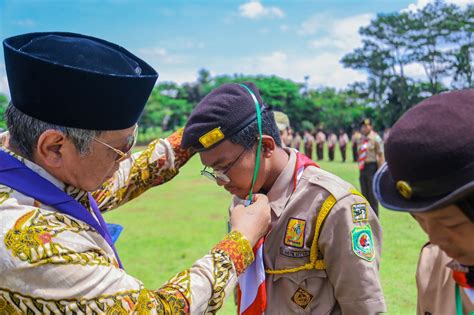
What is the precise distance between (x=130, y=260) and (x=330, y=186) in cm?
540

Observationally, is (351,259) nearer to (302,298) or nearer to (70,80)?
(302,298)

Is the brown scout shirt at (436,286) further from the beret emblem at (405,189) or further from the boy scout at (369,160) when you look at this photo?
the boy scout at (369,160)

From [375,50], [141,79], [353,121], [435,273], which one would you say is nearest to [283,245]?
[435,273]

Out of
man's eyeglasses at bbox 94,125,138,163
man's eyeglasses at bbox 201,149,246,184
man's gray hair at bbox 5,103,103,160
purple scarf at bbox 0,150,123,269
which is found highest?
man's gray hair at bbox 5,103,103,160

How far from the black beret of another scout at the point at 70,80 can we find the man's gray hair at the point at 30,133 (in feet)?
0.06

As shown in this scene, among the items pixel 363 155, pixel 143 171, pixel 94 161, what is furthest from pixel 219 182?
pixel 363 155

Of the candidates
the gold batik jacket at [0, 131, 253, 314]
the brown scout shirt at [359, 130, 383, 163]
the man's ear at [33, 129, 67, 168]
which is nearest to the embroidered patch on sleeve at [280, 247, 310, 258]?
the gold batik jacket at [0, 131, 253, 314]

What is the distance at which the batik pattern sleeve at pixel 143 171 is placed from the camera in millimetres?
2496

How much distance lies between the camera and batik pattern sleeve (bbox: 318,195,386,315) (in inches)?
82.2

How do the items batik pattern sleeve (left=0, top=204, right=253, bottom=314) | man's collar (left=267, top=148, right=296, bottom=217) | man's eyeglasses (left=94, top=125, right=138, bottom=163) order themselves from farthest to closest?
1. man's collar (left=267, top=148, right=296, bottom=217)
2. man's eyeglasses (left=94, top=125, right=138, bottom=163)
3. batik pattern sleeve (left=0, top=204, right=253, bottom=314)

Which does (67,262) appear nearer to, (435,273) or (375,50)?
(435,273)

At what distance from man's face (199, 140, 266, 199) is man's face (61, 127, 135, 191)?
1.84 ft

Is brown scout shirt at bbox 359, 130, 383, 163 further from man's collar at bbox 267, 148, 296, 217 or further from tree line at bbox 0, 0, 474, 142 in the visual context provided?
tree line at bbox 0, 0, 474, 142

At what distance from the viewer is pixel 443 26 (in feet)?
136
